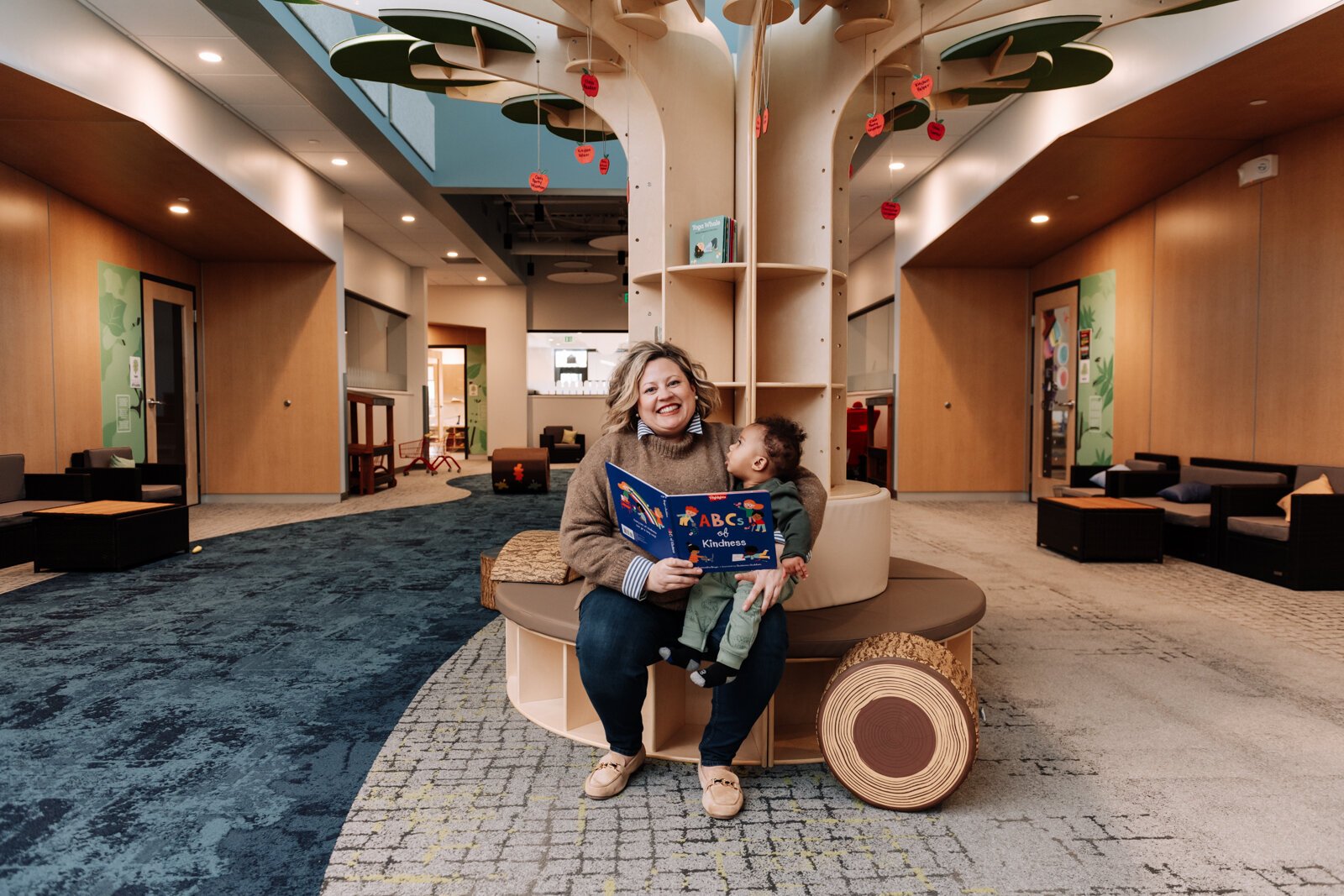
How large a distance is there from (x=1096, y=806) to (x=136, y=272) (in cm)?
926

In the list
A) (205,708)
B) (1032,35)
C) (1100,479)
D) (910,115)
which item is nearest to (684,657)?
(205,708)

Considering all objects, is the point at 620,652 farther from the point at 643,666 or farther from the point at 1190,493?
the point at 1190,493

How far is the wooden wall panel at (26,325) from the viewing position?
608cm

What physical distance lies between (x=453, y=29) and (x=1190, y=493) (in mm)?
5964

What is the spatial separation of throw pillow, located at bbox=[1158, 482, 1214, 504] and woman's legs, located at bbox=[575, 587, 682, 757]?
17.8ft

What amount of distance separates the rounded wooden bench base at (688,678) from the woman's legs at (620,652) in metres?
0.20

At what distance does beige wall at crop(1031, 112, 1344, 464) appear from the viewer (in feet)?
17.8

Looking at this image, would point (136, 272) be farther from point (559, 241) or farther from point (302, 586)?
point (559, 241)

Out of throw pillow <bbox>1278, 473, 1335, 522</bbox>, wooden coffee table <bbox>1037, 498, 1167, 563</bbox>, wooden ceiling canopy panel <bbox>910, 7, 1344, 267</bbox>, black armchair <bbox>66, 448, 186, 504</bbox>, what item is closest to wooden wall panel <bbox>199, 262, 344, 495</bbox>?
black armchair <bbox>66, 448, 186, 504</bbox>

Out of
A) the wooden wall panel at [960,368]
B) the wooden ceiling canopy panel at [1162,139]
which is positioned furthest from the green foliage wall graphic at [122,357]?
the wooden wall panel at [960,368]

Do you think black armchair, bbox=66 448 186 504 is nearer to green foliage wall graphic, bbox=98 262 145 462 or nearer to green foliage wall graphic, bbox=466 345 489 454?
green foliage wall graphic, bbox=98 262 145 462

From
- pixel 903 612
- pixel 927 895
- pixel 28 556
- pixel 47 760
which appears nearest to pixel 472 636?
pixel 47 760

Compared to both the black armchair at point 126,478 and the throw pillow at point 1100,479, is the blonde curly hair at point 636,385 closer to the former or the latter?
the black armchair at point 126,478

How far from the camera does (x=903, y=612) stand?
8.79 feet
